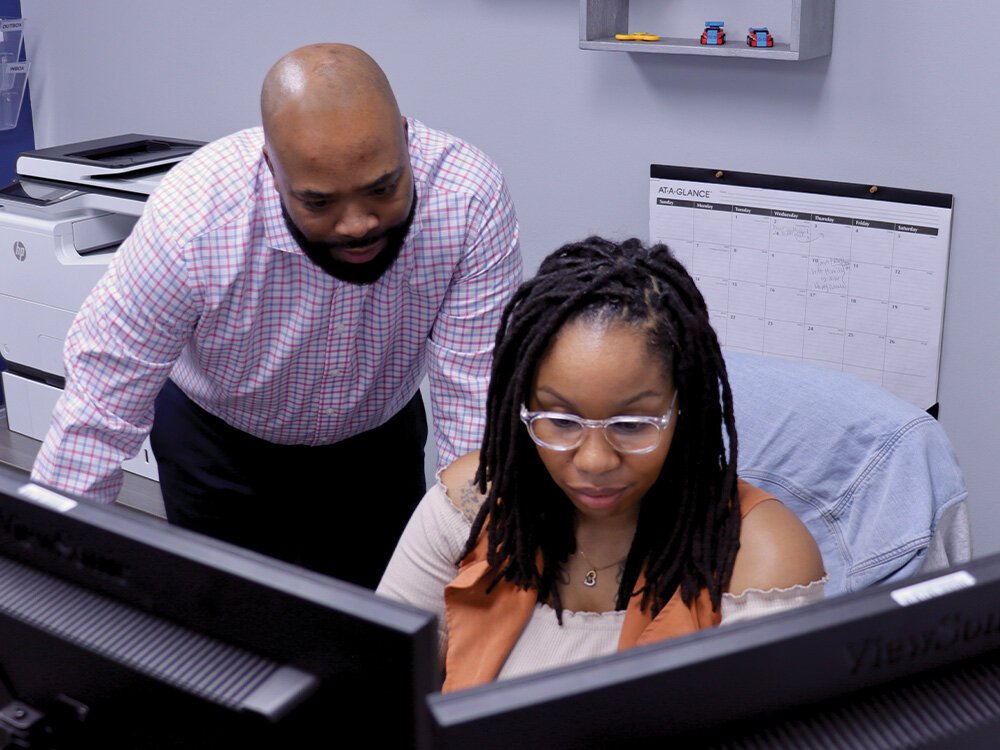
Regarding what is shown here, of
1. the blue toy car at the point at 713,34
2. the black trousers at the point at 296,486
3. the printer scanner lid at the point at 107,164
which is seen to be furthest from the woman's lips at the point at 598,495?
the printer scanner lid at the point at 107,164

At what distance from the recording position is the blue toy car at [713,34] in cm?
217

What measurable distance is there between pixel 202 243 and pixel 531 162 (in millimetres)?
1139

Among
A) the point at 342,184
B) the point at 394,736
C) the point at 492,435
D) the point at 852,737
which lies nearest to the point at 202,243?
the point at 342,184

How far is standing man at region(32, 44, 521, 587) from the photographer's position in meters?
1.43

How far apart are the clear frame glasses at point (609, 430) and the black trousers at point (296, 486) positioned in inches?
34.1

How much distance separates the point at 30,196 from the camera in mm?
2850

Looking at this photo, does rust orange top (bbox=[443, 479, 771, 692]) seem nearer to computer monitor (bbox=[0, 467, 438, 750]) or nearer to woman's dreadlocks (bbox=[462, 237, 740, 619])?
woman's dreadlocks (bbox=[462, 237, 740, 619])

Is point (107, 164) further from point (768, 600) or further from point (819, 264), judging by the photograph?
point (768, 600)

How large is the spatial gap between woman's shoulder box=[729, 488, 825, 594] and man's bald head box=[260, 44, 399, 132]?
662mm

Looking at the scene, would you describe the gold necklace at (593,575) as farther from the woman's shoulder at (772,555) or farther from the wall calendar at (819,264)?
the wall calendar at (819,264)

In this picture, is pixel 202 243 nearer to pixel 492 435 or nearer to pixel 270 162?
pixel 270 162

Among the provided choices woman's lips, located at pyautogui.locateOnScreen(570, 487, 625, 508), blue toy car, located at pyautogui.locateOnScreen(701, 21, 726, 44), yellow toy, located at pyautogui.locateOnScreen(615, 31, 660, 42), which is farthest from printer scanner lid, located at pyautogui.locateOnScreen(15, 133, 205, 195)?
woman's lips, located at pyautogui.locateOnScreen(570, 487, 625, 508)

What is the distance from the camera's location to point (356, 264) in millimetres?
1580

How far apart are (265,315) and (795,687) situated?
1.17m
